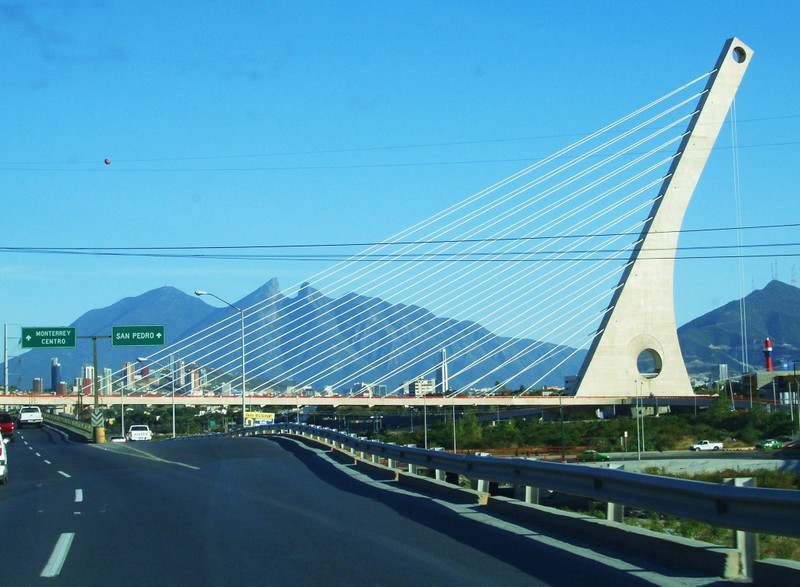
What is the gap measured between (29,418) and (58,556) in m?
75.8

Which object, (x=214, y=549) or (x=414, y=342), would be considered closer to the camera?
(x=214, y=549)

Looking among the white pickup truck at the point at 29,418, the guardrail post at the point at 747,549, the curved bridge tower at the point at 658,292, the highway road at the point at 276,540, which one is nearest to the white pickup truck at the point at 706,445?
the curved bridge tower at the point at 658,292

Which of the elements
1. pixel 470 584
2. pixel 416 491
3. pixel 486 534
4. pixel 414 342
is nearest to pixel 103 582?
pixel 470 584

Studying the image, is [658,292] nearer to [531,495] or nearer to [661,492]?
[531,495]

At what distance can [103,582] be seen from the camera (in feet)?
33.6

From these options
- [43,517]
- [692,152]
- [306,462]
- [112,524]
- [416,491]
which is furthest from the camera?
[692,152]

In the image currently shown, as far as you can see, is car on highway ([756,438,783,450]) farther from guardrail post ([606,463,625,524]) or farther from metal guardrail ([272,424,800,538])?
guardrail post ([606,463,625,524])

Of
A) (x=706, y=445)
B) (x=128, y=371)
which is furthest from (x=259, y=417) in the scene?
(x=706, y=445)

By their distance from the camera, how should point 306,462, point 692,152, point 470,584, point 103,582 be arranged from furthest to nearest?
point 692,152
point 306,462
point 103,582
point 470,584

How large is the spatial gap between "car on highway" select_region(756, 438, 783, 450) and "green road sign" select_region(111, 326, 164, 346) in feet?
123

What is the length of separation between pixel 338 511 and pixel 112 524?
325 centimetres

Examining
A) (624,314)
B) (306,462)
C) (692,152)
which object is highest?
(692,152)

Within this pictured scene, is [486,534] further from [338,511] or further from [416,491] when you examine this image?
[416,491]

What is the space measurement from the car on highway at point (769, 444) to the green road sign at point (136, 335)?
37.4m
